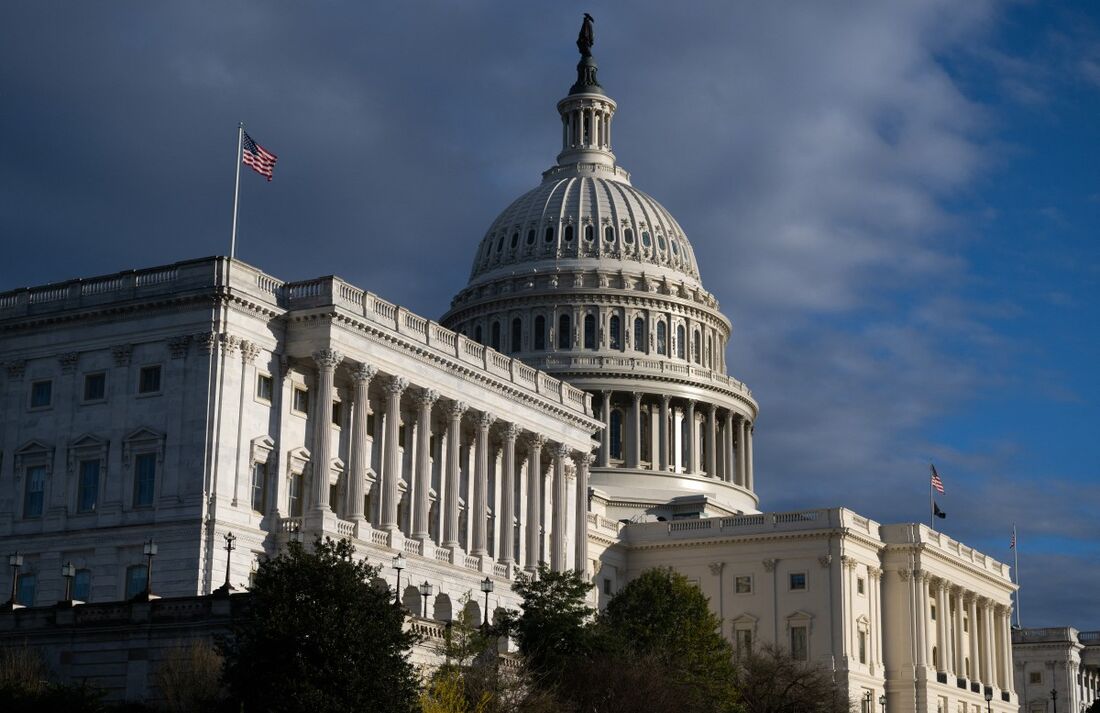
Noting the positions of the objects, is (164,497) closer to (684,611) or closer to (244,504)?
(244,504)

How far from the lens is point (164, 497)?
85.1 metres

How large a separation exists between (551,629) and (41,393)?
28766mm

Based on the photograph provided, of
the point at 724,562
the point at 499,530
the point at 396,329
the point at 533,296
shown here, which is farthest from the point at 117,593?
the point at 533,296

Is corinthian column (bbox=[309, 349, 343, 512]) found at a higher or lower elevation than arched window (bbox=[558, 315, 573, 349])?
lower

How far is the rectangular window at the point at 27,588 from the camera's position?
87062mm

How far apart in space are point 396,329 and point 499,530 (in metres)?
15.5

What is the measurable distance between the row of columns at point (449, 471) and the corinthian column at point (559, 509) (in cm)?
6

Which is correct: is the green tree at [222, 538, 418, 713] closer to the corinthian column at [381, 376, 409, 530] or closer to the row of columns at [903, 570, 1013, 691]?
the corinthian column at [381, 376, 409, 530]

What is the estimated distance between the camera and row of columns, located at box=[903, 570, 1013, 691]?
5364 inches

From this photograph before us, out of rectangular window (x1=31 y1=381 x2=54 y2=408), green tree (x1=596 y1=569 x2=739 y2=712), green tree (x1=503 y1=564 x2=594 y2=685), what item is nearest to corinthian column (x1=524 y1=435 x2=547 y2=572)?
green tree (x1=596 y1=569 x2=739 y2=712)

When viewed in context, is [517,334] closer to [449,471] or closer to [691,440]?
[691,440]

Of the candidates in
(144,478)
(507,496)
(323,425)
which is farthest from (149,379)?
(507,496)

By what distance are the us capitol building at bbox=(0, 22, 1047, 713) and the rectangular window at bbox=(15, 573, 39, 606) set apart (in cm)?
14

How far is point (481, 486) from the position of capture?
103312 mm
